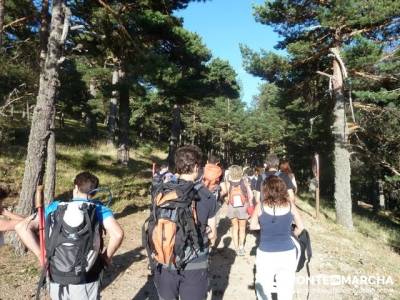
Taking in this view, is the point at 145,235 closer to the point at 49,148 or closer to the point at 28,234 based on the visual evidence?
the point at 28,234

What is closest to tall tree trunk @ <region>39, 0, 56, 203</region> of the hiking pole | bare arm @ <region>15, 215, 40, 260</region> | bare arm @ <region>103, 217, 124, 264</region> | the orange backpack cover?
the orange backpack cover

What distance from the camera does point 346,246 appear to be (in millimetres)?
9953

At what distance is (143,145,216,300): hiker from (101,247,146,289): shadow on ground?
3148 mm

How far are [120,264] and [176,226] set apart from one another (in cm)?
429

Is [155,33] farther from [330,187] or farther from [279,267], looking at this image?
[330,187]

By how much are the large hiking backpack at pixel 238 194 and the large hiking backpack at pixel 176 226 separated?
4200 mm

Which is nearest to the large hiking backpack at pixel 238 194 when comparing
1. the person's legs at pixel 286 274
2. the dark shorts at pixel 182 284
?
the person's legs at pixel 286 274

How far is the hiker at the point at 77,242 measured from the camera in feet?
10.3

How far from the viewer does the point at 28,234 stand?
3359 millimetres

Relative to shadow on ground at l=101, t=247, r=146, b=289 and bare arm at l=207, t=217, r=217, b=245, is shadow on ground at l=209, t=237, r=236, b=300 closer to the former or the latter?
shadow on ground at l=101, t=247, r=146, b=289

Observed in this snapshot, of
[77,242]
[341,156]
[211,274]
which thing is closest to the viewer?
[77,242]

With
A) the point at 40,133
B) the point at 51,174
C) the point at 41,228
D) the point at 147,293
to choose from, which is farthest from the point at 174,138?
the point at 41,228

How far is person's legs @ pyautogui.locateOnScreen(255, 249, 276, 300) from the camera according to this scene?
4422mm

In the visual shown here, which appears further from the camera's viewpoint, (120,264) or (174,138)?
(174,138)
